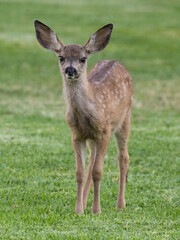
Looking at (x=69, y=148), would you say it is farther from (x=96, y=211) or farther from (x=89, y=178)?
(x=96, y=211)

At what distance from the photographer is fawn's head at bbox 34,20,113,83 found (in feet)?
23.5


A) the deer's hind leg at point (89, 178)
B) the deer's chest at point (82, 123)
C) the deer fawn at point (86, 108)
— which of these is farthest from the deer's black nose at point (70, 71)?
the deer's hind leg at point (89, 178)

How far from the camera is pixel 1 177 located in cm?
881

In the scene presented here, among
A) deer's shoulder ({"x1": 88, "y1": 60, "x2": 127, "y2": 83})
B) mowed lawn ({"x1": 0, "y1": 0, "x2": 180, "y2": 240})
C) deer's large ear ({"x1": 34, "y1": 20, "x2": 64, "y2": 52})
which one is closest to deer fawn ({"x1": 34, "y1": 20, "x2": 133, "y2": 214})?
deer's large ear ({"x1": 34, "y1": 20, "x2": 64, "y2": 52})

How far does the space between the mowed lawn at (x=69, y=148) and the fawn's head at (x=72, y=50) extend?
65.4 inches

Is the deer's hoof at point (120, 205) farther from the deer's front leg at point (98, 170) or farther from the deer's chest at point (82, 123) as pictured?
the deer's chest at point (82, 123)

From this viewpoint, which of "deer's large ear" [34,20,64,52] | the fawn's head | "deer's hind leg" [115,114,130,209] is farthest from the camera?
"deer's hind leg" [115,114,130,209]

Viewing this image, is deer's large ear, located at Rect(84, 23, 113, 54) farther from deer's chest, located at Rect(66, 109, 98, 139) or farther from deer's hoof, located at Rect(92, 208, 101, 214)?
deer's hoof, located at Rect(92, 208, 101, 214)

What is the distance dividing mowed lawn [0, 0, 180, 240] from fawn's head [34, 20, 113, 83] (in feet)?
5.45

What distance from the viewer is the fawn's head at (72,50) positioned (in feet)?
23.5

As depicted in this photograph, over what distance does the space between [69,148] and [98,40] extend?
343 centimetres

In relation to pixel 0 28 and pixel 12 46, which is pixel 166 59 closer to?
pixel 12 46

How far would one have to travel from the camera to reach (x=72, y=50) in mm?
7301

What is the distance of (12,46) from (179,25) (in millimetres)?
10323
